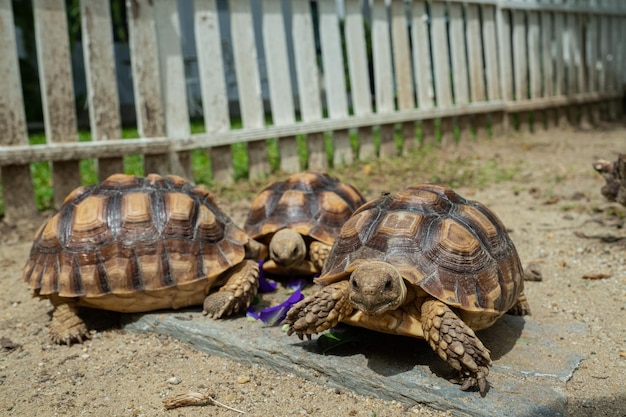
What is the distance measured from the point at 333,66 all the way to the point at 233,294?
393 centimetres

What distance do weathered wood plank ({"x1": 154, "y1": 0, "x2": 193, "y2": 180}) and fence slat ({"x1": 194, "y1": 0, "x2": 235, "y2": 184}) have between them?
0.20 meters

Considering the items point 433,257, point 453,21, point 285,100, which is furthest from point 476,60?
point 433,257

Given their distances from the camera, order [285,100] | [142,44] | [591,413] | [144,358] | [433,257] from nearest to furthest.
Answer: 1. [591,413]
2. [433,257]
3. [144,358]
4. [142,44]
5. [285,100]

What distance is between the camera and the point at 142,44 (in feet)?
16.7

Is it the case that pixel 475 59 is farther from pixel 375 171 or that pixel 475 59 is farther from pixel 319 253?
pixel 319 253

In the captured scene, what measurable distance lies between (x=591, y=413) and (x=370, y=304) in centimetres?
85

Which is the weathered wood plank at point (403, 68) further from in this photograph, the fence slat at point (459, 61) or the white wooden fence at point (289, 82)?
the fence slat at point (459, 61)

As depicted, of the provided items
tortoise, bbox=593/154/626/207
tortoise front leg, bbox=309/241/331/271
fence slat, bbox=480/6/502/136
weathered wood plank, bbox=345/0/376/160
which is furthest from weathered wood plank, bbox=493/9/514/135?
tortoise front leg, bbox=309/241/331/271

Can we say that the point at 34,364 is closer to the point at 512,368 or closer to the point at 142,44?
the point at 512,368

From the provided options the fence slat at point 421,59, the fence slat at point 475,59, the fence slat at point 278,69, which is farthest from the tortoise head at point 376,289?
the fence slat at point 475,59

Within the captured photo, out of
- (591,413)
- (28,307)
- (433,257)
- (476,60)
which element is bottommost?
(591,413)

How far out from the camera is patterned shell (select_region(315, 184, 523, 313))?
230 centimetres

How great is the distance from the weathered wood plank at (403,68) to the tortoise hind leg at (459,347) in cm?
492

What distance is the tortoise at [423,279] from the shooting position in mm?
2164
